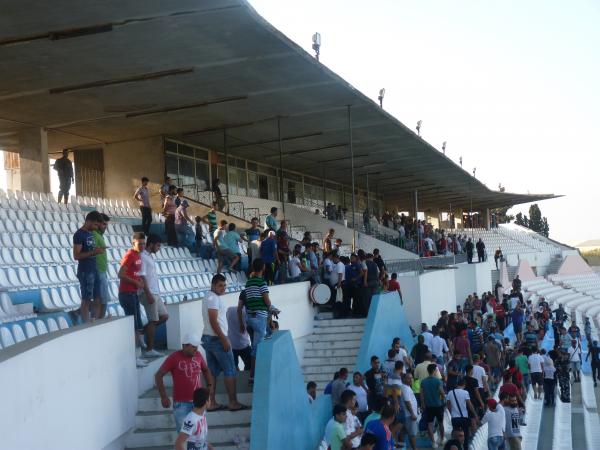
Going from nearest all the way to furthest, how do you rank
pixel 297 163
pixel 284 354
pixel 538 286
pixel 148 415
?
pixel 148 415 < pixel 284 354 < pixel 297 163 < pixel 538 286

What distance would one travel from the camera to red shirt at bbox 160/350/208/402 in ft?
22.4

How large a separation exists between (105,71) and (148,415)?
8929 millimetres

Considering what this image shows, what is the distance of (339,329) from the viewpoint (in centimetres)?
1504

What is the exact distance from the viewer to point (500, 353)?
56.8 feet

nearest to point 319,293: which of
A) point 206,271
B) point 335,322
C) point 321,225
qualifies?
point 335,322

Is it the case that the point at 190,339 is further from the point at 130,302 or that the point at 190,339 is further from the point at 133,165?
the point at 133,165

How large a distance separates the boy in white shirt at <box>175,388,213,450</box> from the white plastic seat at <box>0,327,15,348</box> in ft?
A: 5.88

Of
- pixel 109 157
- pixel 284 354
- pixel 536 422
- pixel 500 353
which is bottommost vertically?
pixel 536 422

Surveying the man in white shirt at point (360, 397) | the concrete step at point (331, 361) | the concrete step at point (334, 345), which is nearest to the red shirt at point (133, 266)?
the man in white shirt at point (360, 397)

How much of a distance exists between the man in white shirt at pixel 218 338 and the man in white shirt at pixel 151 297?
35.8 inches

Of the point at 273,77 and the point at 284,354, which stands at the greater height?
the point at 273,77

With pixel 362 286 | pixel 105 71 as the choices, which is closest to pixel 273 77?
pixel 105 71

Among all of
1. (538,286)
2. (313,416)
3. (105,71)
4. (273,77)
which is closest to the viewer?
(313,416)

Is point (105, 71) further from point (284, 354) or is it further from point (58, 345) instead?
point (58, 345)
